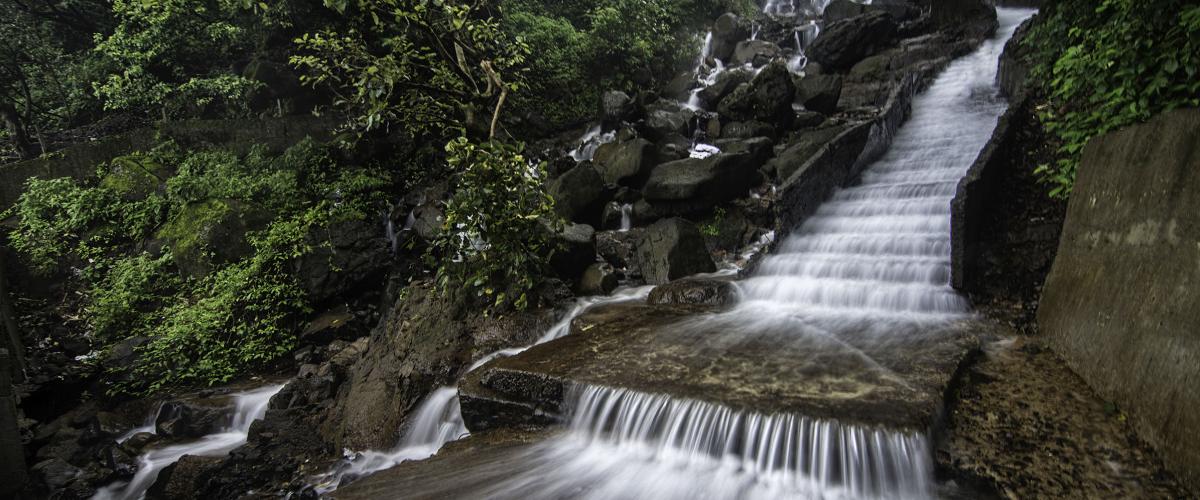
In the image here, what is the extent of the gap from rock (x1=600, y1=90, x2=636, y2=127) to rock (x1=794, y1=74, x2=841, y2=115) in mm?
4727

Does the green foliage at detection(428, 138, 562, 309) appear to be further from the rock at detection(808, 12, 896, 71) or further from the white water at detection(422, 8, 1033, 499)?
the rock at detection(808, 12, 896, 71)

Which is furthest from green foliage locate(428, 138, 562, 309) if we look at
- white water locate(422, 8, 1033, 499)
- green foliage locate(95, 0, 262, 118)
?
green foliage locate(95, 0, 262, 118)

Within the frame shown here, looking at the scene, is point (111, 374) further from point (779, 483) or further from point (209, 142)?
point (779, 483)

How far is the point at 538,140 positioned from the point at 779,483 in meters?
12.6

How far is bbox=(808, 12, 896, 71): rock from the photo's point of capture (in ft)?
52.4

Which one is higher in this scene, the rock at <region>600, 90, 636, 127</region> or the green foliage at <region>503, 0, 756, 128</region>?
the green foliage at <region>503, 0, 756, 128</region>

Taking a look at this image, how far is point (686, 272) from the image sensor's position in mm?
7738

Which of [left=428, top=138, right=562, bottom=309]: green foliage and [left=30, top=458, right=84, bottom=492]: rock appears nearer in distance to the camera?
[left=30, top=458, right=84, bottom=492]: rock

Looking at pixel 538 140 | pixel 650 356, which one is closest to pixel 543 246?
pixel 650 356

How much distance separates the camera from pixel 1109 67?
3861 mm

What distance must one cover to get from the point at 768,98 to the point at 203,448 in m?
12.7

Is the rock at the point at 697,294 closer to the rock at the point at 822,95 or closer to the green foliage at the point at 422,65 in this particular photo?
the green foliage at the point at 422,65

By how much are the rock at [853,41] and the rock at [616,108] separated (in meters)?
7.04

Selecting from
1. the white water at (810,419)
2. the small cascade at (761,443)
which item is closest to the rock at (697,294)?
the white water at (810,419)
